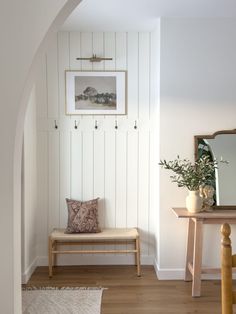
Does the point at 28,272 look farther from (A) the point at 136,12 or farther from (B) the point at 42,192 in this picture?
(A) the point at 136,12

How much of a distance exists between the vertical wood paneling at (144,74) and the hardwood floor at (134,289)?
173 centimetres

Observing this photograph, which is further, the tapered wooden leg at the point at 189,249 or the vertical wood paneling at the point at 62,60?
the vertical wood paneling at the point at 62,60

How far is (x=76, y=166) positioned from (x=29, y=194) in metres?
0.62

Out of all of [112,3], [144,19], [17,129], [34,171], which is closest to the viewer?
[17,129]

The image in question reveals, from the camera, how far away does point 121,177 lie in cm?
450

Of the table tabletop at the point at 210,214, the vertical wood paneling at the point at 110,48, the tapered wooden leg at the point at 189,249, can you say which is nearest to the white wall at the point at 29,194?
the vertical wood paneling at the point at 110,48

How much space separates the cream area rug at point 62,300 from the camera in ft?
10.9

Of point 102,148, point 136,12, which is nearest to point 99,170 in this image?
point 102,148

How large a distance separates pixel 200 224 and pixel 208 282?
761mm

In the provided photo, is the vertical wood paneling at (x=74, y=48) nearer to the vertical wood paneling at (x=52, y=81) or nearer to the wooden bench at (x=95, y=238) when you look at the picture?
the vertical wood paneling at (x=52, y=81)

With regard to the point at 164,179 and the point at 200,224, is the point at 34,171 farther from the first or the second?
the point at 200,224

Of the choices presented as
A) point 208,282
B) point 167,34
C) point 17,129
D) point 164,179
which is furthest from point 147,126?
point 17,129

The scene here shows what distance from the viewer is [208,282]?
158 inches

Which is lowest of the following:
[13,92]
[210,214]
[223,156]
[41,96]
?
[210,214]
